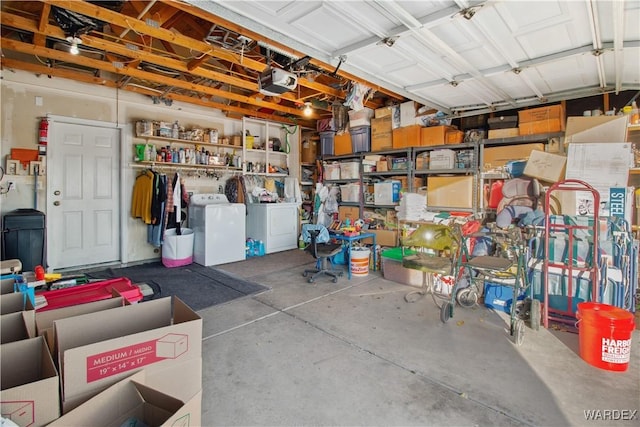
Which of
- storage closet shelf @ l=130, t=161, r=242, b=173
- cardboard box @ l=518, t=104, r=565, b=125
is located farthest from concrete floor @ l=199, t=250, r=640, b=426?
storage closet shelf @ l=130, t=161, r=242, b=173

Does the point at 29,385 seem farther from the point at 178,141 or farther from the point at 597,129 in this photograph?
the point at 178,141

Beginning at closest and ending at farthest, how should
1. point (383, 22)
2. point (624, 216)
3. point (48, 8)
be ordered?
point (383, 22)
point (48, 8)
point (624, 216)

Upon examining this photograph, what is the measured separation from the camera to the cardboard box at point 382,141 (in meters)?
5.27

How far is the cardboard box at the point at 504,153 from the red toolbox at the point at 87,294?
14.1ft

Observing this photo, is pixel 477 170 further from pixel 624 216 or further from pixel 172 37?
pixel 172 37

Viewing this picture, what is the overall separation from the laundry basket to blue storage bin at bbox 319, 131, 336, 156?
2.91m

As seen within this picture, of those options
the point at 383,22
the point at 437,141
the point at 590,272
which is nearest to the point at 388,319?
the point at 590,272

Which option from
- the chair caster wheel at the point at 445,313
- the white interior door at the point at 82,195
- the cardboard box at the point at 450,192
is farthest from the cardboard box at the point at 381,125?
the white interior door at the point at 82,195

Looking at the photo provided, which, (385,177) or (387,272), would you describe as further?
(385,177)

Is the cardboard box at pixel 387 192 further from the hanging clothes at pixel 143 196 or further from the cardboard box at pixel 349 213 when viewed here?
the hanging clothes at pixel 143 196

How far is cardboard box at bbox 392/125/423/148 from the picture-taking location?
16.1 ft

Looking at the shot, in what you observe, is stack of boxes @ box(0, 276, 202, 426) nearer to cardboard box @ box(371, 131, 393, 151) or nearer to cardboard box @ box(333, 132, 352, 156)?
cardboard box @ box(371, 131, 393, 151)

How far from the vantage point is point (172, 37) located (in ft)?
9.97

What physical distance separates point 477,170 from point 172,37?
3.95 metres
